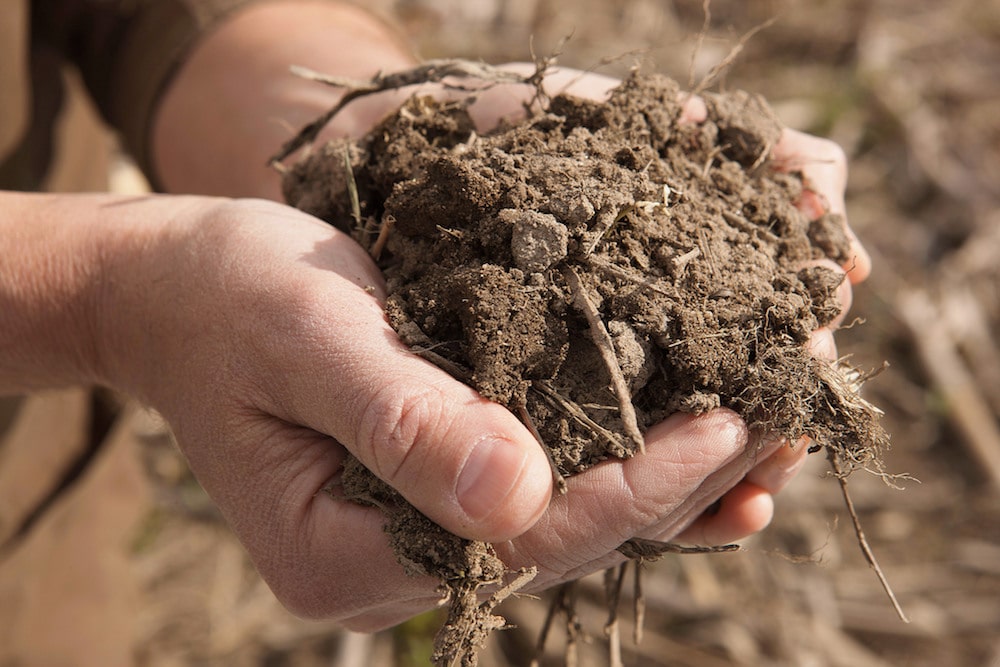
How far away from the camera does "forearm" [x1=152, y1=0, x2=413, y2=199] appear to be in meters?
2.22

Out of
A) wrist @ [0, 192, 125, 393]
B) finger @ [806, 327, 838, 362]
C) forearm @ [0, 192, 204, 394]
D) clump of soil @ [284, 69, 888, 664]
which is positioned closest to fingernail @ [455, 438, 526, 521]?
clump of soil @ [284, 69, 888, 664]

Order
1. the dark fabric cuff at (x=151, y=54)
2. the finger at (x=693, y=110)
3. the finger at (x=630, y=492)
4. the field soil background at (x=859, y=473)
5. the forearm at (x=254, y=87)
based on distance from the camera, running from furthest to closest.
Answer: the field soil background at (x=859, y=473), the dark fabric cuff at (x=151, y=54), the forearm at (x=254, y=87), the finger at (x=693, y=110), the finger at (x=630, y=492)

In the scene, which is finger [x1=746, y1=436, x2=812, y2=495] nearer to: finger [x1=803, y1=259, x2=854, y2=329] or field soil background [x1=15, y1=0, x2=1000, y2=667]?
finger [x1=803, y1=259, x2=854, y2=329]

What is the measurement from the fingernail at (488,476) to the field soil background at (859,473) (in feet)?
5.60

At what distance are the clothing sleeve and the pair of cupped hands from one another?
0.97 m

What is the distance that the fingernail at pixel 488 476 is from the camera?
1.21 metres

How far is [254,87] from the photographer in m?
2.27

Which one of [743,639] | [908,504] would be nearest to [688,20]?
[908,504]

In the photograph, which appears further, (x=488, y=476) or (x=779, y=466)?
(x=779, y=466)

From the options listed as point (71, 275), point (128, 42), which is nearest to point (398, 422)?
point (71, 275)

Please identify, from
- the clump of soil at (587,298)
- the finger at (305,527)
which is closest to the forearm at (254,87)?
the clump of soil at (587,298)

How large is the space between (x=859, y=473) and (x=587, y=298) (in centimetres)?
286

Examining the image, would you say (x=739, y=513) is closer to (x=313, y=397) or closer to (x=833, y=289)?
(x=833, y=289)

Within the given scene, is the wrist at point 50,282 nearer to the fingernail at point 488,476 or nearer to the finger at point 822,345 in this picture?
the fingernail at point 488,476
